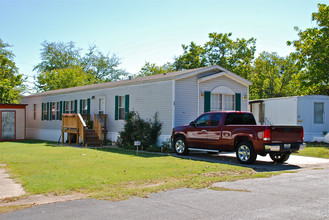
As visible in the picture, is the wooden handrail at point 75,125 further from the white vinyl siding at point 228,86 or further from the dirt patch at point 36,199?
the dirt patch at point 36,199

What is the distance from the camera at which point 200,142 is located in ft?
45.3

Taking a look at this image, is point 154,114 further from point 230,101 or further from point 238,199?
point 238,199

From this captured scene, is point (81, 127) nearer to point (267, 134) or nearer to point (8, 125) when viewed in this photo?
point (8, 125)

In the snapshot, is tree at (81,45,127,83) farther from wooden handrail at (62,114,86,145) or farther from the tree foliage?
wooden handrail at (62,114,86,145)

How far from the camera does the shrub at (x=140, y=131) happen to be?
1731 centimetres

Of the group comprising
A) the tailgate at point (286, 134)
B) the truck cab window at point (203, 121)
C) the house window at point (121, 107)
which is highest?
the house window at point (121, 107)

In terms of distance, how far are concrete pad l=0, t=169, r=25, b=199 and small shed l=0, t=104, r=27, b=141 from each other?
60.7 feet

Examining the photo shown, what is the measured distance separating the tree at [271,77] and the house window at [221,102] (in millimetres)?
28719

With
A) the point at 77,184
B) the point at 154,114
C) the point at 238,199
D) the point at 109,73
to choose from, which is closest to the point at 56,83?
the point at 109,73

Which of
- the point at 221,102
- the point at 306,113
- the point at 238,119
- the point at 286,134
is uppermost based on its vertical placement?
the point at 221,102

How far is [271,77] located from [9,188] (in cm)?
4540

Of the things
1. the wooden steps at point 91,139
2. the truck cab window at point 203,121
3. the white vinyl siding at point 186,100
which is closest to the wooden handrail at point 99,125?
the wooden steps at point 91,139

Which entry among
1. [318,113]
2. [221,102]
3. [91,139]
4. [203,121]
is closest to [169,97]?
[221,102]

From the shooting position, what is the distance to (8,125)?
86.0 ft
